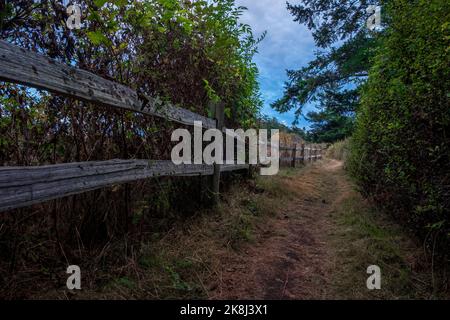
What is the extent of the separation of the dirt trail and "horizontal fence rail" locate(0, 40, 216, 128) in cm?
178

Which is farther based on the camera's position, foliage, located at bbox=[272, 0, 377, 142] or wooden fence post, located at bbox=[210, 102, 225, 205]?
foliage, located at bbox=[272, 0, 377, 142]

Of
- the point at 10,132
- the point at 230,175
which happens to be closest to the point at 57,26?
the point at 10,132

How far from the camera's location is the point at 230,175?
19.3ft

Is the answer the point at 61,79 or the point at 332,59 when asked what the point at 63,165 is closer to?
the point at 61,79

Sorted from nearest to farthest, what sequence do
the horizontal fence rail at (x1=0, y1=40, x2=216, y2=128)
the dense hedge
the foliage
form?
1. the horizontal fence rail at (x1=0, y1=40, x2=216, y2=128)
2. the dense hedge
3. the foliage

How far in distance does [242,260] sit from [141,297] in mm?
1301

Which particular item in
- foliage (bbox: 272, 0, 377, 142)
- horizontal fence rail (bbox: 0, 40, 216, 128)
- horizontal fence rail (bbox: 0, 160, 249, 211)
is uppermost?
foliage (bbox: 272, 0, 377, 142)

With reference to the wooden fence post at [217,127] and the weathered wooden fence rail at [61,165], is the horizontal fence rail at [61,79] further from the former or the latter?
the wooden fence post at [217,127]

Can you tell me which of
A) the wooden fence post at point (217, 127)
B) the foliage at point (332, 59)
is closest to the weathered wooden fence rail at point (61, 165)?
the wooden fence post at point (217, 127)

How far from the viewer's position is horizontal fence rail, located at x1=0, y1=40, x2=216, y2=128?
150cm

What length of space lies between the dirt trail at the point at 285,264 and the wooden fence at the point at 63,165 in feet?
4.28

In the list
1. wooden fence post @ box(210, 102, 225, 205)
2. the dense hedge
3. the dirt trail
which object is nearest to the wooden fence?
the dirt trail

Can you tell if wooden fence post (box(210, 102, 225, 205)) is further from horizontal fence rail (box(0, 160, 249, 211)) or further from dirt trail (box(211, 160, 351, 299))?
horizontal fence rail (box(0, 160, 249, 211))

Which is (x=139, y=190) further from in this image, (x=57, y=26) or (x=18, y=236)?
(x=57, y=26)
